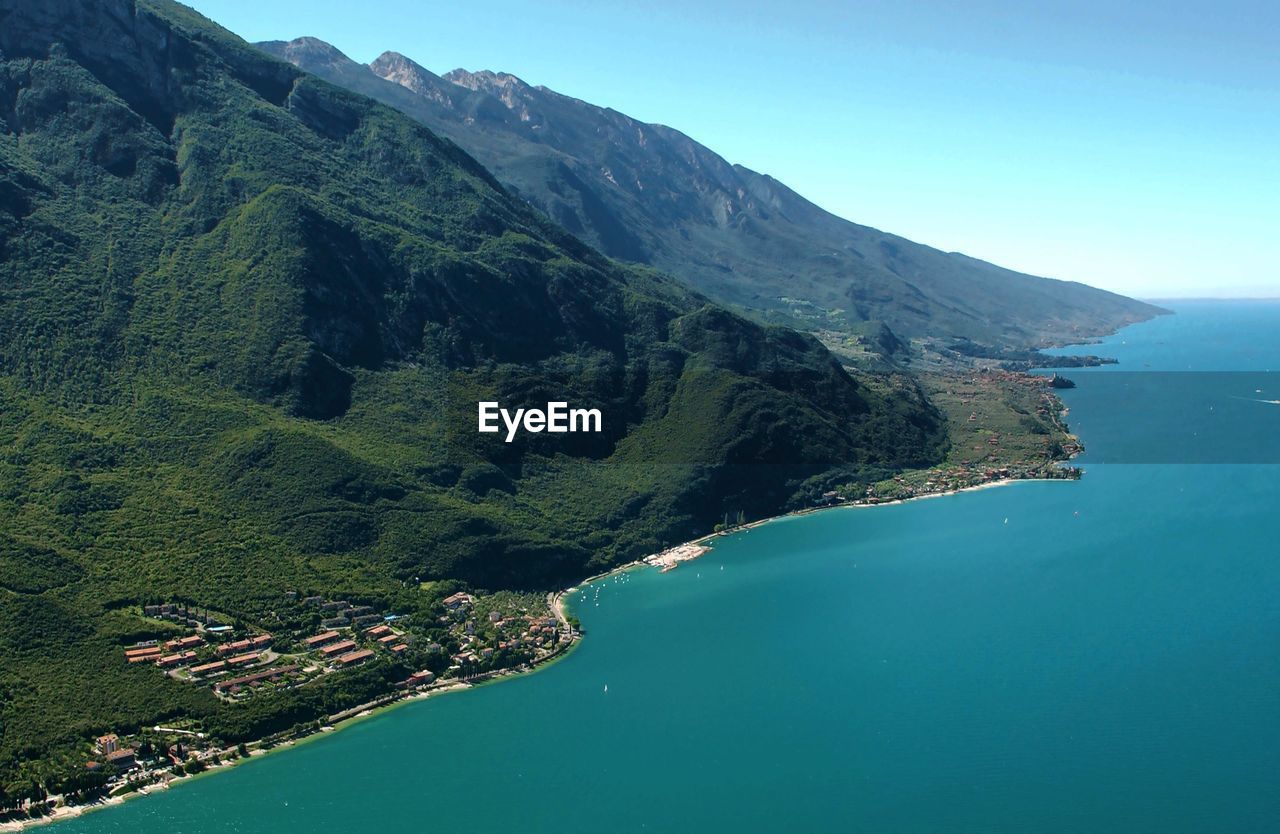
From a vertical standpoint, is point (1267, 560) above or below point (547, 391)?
below

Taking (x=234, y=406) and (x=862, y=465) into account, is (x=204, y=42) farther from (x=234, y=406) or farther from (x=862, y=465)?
(x=862, y=465)

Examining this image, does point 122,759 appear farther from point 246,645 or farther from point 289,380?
point 289,380

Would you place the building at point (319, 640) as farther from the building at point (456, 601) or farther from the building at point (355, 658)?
the building at point (456, 601)

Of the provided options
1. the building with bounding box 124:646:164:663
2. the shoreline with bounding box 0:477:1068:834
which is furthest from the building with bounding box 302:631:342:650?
the building with bounding box 124:646:164:663

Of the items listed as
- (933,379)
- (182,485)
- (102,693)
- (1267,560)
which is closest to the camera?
(102,693)

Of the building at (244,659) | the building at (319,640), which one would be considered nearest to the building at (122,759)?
the building at (244,659)

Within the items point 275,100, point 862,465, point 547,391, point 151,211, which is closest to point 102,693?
point 547,391

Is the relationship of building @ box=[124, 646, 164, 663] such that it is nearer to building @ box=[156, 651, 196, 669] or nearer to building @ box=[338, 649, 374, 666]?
building @ box=[156, 651, 196, 669]
